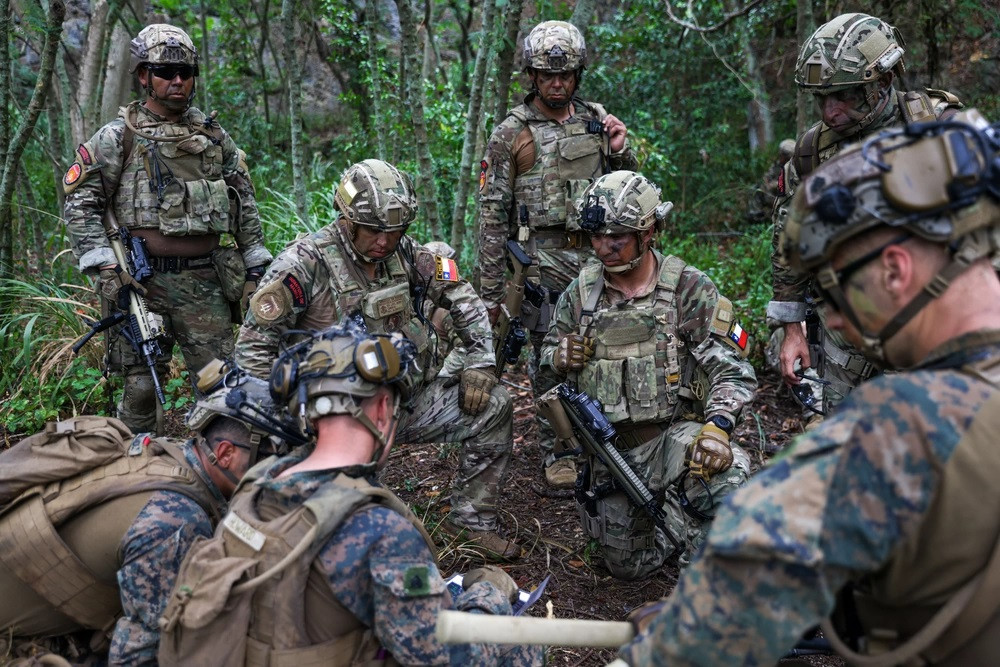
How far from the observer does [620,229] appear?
174 inches

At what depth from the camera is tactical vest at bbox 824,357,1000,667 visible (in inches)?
Result: 66.6

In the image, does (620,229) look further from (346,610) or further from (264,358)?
(346,610)

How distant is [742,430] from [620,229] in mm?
2729

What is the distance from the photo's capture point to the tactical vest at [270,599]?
8.23 ft

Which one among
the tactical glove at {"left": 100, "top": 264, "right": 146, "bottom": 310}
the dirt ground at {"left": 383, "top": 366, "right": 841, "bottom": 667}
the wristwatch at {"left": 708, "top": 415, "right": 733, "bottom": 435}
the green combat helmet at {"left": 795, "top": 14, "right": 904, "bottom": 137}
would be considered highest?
the green combat helmet at {"left": 795, "top": 14, "right": 904, "bottom": 137}

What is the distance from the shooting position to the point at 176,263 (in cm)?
592

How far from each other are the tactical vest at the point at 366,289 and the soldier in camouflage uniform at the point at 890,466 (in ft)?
10.2

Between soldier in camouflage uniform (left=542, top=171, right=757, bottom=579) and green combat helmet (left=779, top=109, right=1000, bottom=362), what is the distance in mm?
2373

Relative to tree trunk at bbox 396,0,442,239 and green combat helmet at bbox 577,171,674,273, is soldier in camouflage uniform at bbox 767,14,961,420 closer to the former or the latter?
green combat helmet at bbox 577,171,674,273

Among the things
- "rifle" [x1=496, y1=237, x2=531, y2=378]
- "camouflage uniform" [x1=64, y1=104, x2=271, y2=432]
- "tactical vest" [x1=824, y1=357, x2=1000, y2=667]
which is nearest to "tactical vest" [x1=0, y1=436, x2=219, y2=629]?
"tactical vest" [x1=824, y1=357, x2=1000, y2=667]

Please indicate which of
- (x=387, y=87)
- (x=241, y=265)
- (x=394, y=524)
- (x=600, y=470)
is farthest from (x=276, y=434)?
(x=387, y=87)

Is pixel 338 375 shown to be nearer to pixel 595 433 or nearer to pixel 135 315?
pixel 595 433

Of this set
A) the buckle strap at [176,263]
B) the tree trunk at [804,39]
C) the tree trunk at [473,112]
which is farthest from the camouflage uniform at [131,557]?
the tree trunk at [804,39]

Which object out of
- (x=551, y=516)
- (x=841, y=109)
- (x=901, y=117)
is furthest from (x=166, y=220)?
(x=901, y=117)
